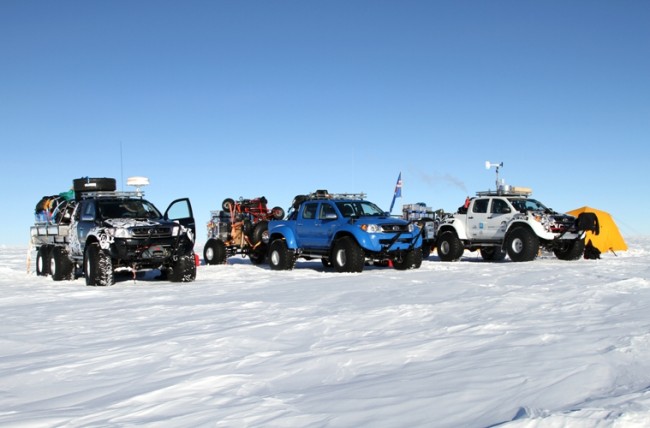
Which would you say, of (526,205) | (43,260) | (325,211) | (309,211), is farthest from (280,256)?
(526,205)

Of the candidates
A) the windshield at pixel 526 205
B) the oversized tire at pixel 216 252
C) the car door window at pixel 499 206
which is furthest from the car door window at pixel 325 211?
the windshield at pixel 526 205

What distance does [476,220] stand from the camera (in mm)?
19344

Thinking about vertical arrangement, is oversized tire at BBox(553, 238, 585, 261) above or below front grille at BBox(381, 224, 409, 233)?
below

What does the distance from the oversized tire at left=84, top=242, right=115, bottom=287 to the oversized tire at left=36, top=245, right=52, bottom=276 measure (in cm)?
355

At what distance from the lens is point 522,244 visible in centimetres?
1788

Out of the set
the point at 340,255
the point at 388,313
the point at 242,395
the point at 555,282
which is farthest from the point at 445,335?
the point at 340,255

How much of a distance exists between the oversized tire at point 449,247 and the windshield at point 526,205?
6.23 ft

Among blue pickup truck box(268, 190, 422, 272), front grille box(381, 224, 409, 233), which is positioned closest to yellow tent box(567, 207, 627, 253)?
blue pickup truck box(268, 190, 422, 272)

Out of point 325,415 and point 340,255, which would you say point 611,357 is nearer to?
point 325,415

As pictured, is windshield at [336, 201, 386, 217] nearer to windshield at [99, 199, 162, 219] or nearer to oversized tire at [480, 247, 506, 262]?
windshield at [99, 199, 162, 219]

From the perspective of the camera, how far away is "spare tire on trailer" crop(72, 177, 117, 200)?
1593cm

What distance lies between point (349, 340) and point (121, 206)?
9190 mm

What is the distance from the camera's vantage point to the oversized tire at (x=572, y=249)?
1817 cm

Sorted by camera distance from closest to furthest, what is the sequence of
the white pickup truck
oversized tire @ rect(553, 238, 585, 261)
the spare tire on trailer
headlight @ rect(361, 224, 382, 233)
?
headlight @ rect(361, 224, 382, 233) < the spare tire on trailer < the white pickup truck < oversized tire @ rect(553, 238, 585, 261)
